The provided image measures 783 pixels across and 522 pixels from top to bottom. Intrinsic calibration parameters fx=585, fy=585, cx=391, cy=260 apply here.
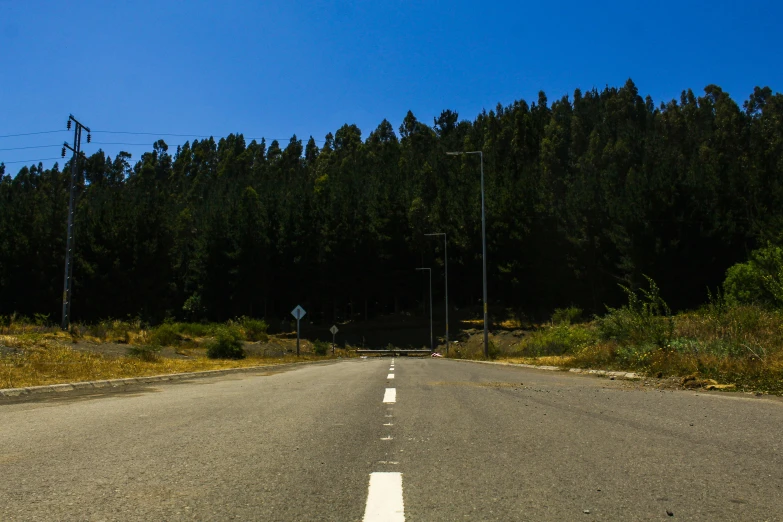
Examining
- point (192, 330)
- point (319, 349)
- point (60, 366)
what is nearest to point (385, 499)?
point (60, 366)

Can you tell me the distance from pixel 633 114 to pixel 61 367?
370 ft

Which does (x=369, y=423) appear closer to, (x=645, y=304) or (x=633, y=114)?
(x=645, y=304)

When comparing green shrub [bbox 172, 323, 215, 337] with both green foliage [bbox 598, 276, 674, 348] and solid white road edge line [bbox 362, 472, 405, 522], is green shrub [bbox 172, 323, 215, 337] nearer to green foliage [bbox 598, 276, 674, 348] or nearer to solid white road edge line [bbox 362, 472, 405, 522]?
green foliage [bbox 598, 276, 674, 348]

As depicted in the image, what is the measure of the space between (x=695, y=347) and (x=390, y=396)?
292 inches

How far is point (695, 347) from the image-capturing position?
12.9 metres

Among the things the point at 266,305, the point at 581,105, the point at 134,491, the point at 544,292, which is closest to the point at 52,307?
the point at 266,305

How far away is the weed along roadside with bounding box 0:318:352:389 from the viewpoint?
13.9 meters

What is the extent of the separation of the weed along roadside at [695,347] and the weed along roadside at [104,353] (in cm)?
1238

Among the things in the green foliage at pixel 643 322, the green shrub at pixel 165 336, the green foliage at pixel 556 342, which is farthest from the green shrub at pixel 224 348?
the green foliage at pixel 643 322

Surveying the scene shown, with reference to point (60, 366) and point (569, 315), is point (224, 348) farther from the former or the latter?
point (569, 315)

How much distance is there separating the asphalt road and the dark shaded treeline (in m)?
51.6

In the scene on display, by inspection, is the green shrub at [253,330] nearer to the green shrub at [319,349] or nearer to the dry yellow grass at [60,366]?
the green shrub at [319,349]

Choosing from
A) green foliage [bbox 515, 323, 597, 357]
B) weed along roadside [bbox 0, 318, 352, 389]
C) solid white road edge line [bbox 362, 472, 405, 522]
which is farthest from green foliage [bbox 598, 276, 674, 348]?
weed along roadside [bbox 0, 318, 352, 389]

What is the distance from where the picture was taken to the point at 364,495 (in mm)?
3848
